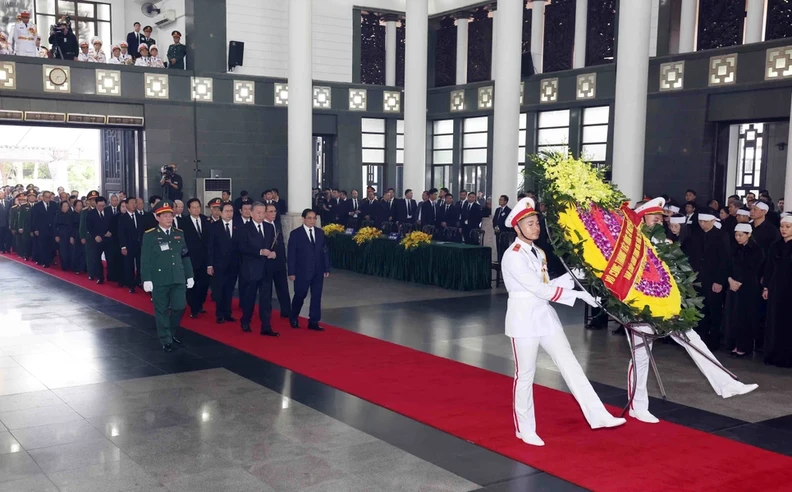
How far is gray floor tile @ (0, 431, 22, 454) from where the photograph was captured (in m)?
5.65

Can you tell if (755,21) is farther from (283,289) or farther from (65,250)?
(65,250)

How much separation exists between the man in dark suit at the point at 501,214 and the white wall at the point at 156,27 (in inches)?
433

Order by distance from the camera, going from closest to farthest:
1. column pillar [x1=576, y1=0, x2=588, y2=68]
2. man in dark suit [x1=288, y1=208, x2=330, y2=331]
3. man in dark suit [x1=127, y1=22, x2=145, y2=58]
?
1. man in dark suit [x1=288, y1=208, x2=330, y2=331]
2. column pillar [x1=576, y1=0, x2=588, y2=68]
3. man in dark suit [x1=127, y1=22, x2=145, y2=58]

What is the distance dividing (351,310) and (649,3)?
322 inches

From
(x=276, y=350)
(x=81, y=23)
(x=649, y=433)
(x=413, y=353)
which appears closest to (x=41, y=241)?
(x=81, y=23)

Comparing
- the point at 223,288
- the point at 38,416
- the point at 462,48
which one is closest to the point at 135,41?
the point at 462,48

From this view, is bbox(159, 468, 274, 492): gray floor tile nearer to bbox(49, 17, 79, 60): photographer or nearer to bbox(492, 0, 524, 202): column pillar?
bbox(492, 0, 524, 202): column pillar

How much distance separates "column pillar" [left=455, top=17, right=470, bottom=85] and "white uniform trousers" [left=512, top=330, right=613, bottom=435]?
19.2 meters

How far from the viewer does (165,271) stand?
8844 mm

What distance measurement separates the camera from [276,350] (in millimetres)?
9148

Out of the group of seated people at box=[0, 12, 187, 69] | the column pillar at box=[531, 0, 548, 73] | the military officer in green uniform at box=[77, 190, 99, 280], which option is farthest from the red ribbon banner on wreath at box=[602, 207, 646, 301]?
the group of seated people at box=[0, 12, 187, 69]

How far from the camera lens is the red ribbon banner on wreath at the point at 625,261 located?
6.13m

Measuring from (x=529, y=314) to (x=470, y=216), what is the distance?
12.6 m

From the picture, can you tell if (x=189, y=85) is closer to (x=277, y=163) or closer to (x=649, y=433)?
(x=277, y=163)
